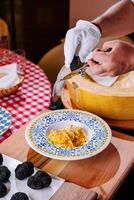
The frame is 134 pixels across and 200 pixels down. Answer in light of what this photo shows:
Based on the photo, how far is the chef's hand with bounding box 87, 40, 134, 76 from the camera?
947 mm

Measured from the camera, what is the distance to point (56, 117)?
37.7 inches

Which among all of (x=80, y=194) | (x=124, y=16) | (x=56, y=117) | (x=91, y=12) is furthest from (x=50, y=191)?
(x=91, y=12)

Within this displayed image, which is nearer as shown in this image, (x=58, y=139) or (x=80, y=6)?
(x=58, y=139)

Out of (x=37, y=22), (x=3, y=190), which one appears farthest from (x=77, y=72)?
(x=37, y=22)

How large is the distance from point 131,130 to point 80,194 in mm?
351

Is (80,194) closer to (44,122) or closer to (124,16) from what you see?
(44,122)

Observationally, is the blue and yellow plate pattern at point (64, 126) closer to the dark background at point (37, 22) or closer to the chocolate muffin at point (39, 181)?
the chocolate muffin at point (39, 181)

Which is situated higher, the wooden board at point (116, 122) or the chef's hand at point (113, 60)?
the chef's hand at point (113, 60)

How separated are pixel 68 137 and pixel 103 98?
197 millimetres

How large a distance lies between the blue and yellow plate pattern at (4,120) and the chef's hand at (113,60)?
0.91 ft

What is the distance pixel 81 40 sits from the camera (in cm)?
108

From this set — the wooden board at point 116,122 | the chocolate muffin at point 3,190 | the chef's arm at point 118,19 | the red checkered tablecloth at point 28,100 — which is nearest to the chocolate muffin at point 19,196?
the chocolate muffin at point 3,190

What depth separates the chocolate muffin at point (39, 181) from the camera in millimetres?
708

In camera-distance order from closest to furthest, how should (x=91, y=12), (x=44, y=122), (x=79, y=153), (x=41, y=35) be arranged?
1. (x=79, y=153)
2. (x=44, y=122)
3. (x=91, y=12)
4. (x=41, y=35)
